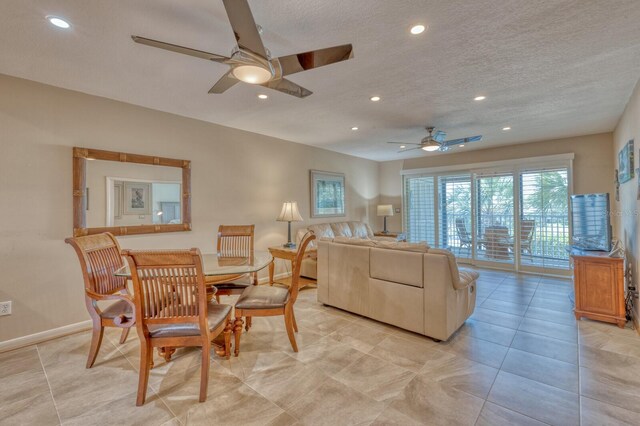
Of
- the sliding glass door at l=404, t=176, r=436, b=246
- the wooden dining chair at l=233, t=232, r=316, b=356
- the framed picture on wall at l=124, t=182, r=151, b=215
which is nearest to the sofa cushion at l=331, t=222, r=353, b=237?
the sliding glass door at l=404, t=176, r=436, b=246

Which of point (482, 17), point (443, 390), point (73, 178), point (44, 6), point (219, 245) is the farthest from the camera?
point (219, 245)

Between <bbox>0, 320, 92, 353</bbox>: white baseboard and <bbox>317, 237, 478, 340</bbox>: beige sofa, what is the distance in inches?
108

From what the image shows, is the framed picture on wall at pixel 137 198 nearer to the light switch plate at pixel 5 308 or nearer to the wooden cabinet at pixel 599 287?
the light switch plate at pixel 5 308

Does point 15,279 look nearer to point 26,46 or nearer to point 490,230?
point 26,46

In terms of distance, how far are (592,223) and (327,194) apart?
4.19m

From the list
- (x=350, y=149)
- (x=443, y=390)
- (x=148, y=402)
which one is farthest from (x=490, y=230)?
(x=148, y=402)

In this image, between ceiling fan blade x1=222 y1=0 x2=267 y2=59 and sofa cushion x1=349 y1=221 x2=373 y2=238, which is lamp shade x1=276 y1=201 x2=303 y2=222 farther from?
ceiling fan blade x1=222 y1=0 x2=267 y2=59

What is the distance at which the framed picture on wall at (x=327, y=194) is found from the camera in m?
5.72

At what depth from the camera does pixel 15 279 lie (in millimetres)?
2637

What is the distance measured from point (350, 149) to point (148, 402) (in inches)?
209

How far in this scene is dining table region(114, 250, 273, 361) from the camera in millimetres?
2275

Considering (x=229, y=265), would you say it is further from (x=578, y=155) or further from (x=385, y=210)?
(x=578, y=155)

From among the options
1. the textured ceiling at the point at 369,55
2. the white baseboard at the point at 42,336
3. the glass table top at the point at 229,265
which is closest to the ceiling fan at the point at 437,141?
the textured ceiling at the point at 369,55

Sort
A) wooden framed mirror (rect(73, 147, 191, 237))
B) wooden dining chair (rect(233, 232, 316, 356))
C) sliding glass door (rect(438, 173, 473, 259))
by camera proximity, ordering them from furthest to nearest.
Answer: sliding glass door (rect(438, 173, 473, 259)), wooden framed mirror (rect(73, 147, 191, 237)), wooden dining chair (rect(233, 232, 316, 356))
